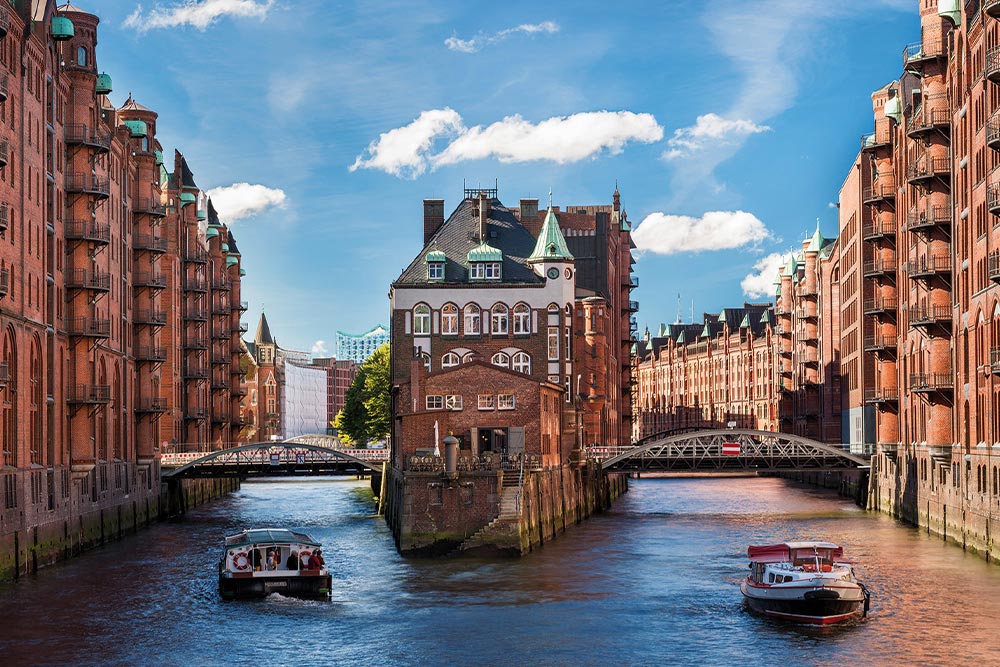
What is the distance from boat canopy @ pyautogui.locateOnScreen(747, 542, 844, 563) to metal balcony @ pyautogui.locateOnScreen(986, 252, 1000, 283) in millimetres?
15984

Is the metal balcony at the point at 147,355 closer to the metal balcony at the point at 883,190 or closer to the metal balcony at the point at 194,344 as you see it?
the metal balcony at the point at 194,344

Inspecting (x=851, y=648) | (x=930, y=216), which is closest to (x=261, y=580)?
(x=851, y=648)

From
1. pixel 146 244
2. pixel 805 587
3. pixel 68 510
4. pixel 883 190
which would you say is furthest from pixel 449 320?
pixel 805 587

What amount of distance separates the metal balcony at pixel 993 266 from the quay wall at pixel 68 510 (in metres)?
43.1

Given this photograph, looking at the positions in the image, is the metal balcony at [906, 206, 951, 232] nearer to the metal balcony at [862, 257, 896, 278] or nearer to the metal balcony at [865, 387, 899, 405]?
the metal balcony at [862, 257, 896, 278]

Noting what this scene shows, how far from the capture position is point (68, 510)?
7512 centimetres

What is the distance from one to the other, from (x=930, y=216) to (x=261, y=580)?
42.9 meters

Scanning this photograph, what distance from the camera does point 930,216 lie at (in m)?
83.1

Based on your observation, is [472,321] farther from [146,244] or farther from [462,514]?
[462,514]

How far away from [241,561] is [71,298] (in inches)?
917

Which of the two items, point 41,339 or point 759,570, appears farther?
point 41,339

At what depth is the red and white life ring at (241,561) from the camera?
61.5 metres

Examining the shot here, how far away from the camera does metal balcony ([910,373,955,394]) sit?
3214 inches

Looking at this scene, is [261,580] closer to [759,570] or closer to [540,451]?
[759,570]
